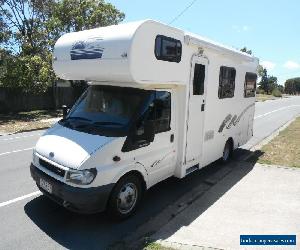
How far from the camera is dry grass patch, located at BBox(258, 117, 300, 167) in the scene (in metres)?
10.4

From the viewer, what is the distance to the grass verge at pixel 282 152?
1035 cm

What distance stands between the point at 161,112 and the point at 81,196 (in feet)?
7.41

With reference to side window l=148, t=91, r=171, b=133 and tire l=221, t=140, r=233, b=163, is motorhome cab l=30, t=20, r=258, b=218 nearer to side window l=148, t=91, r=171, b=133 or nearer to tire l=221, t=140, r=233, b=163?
side window l=148, t=91, r=171, b=133

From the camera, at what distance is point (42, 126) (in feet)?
59.3

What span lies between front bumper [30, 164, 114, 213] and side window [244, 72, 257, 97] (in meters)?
6.75

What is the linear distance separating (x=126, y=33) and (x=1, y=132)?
1256cm

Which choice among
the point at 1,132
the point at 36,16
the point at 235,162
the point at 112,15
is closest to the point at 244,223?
the point at 235,162

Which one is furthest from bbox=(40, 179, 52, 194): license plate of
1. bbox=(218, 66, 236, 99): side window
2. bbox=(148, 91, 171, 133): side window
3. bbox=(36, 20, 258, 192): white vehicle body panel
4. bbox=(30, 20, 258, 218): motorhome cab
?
bbox=(218, 66, 236, 99): side window

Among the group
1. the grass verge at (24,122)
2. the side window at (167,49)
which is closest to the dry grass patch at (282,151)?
the side window at (167,49)

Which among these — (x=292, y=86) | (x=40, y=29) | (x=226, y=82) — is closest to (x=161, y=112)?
(x=226, y=82)

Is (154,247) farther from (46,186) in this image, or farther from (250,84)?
(250,84)

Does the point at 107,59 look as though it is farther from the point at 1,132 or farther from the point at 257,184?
the point at 1,132

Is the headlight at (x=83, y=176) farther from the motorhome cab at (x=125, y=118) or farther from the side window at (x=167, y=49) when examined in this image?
the side window at (x=167, y=49)

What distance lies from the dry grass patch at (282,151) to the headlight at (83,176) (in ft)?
21.5
